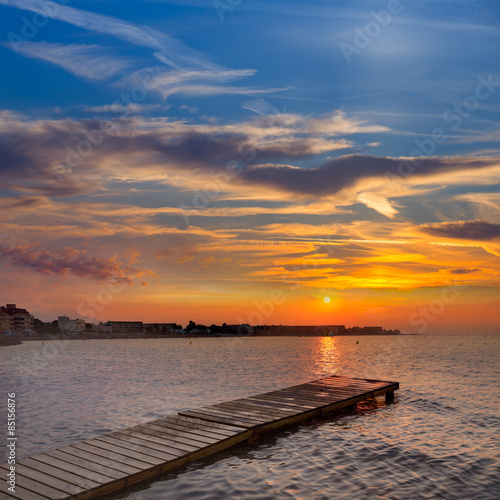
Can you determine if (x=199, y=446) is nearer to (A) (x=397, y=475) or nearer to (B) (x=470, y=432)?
(A) (x=397, y=475)

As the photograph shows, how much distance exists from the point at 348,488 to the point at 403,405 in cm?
1822

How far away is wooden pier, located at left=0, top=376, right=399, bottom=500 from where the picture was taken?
1184 centimetres

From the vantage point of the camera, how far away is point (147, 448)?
49.0ft

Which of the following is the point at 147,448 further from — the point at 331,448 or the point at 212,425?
the point at 331,448

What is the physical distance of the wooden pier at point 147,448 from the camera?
1184cm

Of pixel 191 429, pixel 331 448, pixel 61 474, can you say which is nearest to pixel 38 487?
pixel 61 474

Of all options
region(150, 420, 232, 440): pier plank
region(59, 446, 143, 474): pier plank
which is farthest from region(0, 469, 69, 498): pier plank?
region(150, 420, 232, 440): pier plank

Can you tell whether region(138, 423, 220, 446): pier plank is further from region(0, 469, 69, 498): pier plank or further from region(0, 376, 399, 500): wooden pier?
region(0, 469, 69, 498): pier plank

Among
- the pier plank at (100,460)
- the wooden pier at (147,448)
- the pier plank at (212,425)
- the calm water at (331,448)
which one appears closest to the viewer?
the wooden pier at (147,448)

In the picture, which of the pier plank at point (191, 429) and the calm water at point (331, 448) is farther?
the pier plank at point (191, 429)

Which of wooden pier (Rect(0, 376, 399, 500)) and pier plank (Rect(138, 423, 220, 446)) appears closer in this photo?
wooden pier (Rect(0, 376, 399, 500))

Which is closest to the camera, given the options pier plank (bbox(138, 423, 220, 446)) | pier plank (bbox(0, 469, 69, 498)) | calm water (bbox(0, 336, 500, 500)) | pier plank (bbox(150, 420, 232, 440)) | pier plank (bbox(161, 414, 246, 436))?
pier plank (bbox(0, 469, 69, 498))

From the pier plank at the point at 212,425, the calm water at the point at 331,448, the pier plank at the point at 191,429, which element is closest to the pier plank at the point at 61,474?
the calm water at the point at 331,448

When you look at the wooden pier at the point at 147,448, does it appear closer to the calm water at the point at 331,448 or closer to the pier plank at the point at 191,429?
A: the pier plank at the point at 191,429
